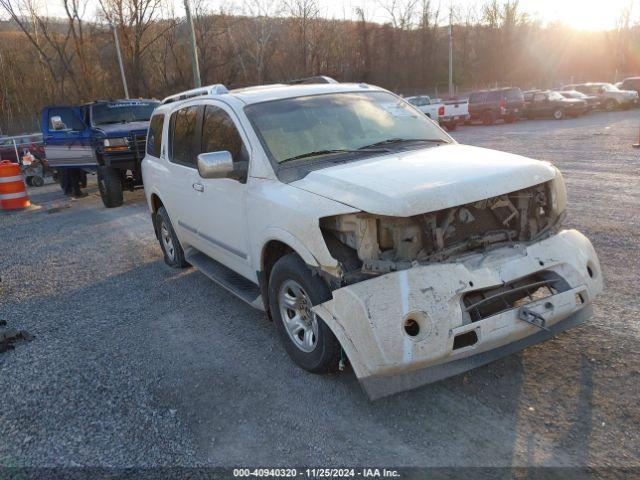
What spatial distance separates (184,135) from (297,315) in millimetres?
2665

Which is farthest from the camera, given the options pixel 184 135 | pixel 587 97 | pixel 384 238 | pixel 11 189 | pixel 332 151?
pixel 587 97

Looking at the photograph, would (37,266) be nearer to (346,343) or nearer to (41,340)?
(41,340)

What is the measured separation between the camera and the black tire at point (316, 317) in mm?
3416

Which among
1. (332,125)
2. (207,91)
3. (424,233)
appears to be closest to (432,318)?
(424,233)

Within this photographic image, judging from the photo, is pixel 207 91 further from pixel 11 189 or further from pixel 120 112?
pixel 11 189

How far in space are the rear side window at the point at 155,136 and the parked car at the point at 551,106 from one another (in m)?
25.1

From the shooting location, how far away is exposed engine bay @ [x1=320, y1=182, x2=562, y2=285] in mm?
3221

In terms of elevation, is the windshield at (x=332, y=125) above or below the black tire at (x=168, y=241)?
above

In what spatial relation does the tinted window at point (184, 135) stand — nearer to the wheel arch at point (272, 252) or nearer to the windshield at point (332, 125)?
the windshield at point (332, 125)

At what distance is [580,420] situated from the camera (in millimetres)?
3055

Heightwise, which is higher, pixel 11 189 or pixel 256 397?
pixel 11 189

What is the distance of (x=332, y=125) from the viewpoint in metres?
4.46

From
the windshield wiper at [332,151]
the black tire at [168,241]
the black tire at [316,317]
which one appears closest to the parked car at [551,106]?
the black tire at [168,241]

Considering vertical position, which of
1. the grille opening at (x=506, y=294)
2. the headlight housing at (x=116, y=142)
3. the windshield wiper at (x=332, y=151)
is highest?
the windshield wiper at (x=332, y=151)
